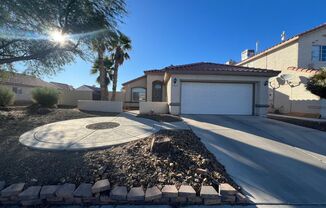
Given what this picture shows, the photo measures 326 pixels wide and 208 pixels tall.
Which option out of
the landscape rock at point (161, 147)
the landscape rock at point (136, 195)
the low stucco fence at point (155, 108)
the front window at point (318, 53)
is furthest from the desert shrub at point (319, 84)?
Answer: the landscape rock at point (136, 195)

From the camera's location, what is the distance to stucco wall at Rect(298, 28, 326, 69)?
17.6m

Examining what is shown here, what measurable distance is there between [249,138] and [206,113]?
6.16m

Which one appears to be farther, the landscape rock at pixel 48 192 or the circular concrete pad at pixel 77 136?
the circular concrete pad at pixel 77 136

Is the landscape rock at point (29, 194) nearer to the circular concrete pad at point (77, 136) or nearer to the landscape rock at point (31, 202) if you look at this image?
the landscape rock at point (31, 202)

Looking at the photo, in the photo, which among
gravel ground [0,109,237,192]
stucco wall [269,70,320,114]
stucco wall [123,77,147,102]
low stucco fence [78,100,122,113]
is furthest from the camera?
stucco wall [123,77,147,102]

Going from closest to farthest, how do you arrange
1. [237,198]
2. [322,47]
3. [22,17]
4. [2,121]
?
[237,198], [22,17], [2,121], [322,47]

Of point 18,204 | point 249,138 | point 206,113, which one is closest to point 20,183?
point 18,204

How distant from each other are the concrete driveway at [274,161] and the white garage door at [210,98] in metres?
5.00

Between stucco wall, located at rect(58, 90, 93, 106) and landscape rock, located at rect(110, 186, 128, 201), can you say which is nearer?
landscape rock, located at rect(110, 186, 128, 201)

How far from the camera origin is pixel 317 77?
1143cm

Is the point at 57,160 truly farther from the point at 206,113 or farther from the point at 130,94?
the point at 130,94

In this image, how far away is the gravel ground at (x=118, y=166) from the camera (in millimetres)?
4203

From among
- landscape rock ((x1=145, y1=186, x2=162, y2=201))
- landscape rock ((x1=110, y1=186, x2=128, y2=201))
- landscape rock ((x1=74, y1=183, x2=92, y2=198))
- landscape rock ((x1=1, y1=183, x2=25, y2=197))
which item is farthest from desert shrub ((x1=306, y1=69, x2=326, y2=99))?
landscape rock ((x1=1, y1=183, x2=25, y2=197))

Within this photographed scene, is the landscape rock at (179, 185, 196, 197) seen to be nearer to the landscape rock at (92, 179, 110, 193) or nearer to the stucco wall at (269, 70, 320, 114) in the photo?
the landscape rock at (92, 179, 110, 193)
